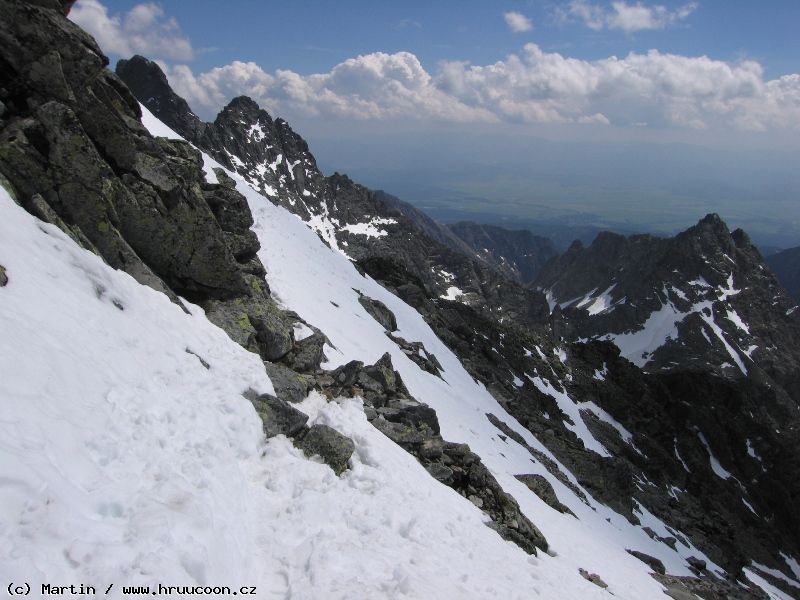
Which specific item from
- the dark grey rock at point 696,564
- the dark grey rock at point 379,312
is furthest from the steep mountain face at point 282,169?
the dark grey rock at point 696,564

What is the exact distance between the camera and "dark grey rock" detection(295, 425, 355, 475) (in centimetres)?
1342

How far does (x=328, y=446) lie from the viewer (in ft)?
44.9

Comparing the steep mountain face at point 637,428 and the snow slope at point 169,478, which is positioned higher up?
the snow slope at point 169,478

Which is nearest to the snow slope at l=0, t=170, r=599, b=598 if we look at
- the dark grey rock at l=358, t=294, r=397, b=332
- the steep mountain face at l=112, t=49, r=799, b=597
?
the steep mountain face at l=112, t=49, r=799, b=597

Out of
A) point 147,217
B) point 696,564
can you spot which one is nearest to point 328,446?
point 147,217

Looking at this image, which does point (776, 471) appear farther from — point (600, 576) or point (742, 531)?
point (600, 576)

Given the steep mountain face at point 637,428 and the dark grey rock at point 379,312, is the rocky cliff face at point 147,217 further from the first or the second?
the dark grey rock at point 379,312

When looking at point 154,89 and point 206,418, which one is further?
point 154,89

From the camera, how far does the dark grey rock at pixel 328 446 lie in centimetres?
1342

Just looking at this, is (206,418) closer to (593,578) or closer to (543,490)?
(593,578)

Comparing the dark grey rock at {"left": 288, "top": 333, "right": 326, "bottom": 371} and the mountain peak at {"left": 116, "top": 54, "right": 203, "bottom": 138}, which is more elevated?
the mountain peak at {"left": 116, "top": 54, "right": 203, "bottom": 138}

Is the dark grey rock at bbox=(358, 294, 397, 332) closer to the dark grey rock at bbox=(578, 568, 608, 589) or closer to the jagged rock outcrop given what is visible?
the jagged rock outcrop

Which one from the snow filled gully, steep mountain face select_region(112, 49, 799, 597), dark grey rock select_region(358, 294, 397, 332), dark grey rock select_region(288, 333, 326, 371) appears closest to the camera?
the snow filled gully

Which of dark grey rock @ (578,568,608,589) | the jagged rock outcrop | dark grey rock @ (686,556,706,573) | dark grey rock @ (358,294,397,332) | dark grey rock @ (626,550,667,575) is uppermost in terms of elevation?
the jagged rock outcrop
